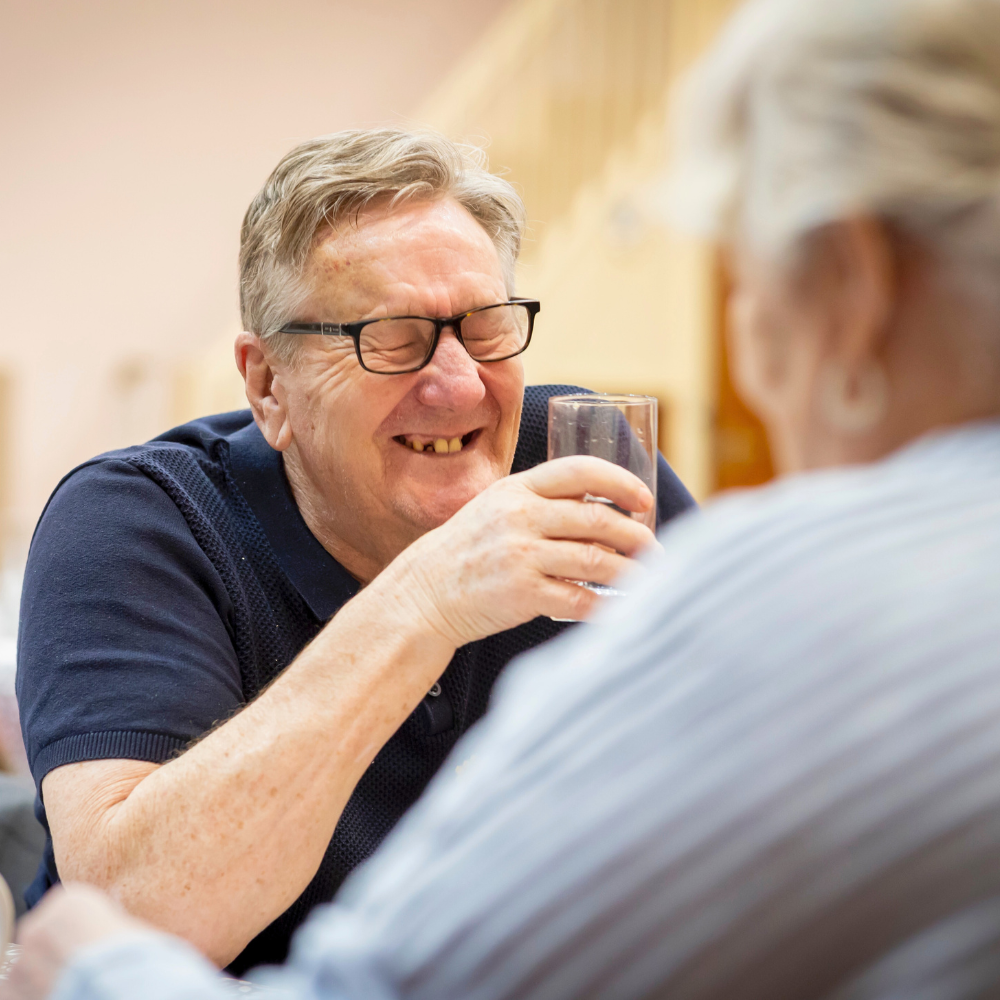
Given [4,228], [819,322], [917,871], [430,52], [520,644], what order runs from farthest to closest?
[430,52]
[4,228]
[520,644]
[819,322]
[917,871]

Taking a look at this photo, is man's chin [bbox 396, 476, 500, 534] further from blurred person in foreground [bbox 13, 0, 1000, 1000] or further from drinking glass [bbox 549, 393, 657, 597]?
blurred person in foreground [bbox 13, 0, 1000, 1000]

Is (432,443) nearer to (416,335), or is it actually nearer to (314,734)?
(416,335)

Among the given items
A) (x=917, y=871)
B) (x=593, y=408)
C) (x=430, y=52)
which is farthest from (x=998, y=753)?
(x=430, y=52)

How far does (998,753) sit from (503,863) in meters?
0.23

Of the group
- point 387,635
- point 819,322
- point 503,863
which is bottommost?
point 387,635

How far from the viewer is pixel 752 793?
0.49 meters

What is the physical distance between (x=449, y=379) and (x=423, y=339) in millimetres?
59

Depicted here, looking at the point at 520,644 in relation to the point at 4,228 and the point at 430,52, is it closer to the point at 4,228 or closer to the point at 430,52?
the point at 4,228

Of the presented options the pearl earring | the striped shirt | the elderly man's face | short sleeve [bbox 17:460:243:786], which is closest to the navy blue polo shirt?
short sleeve [bbox 17:460:243:786]

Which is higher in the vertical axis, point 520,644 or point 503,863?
point 503,863

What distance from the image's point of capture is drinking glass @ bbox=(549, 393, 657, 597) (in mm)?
1029

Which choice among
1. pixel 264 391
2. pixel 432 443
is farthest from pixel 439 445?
pixel 264 391

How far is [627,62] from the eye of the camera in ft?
17.4

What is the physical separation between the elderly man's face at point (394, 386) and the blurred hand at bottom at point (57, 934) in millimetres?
726
